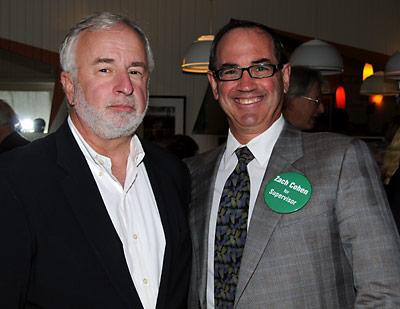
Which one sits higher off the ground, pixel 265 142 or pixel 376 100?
pixel 265 142

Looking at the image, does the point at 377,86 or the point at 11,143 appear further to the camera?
the point at 377,86

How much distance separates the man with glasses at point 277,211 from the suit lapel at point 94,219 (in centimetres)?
31

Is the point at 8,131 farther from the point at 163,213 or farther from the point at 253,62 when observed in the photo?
the point at 253,62

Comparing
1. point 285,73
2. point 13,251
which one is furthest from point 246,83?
point 13,251

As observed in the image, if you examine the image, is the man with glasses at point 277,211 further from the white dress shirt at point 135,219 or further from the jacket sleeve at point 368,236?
the white dress shirt at point 135,219

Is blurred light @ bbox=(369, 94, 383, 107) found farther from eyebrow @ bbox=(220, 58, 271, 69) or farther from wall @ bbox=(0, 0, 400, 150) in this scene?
eyebrow @ bbox=(220, 58, 271, 69)

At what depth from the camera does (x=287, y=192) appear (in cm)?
178

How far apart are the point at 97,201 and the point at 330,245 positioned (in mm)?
701

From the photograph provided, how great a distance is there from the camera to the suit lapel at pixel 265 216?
1.74 meters

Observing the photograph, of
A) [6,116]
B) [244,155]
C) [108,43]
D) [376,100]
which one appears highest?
[108,43]

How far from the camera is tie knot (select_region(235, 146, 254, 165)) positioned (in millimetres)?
1937

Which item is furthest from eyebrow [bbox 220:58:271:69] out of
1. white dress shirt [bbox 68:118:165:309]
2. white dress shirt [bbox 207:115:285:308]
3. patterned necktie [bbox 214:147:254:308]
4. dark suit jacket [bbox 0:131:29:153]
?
dark suit jacket [bbox 0:131:29:153]

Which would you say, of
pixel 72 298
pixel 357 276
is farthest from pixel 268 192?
pixel 72 298

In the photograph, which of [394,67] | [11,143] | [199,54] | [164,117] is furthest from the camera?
[164,117]
